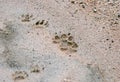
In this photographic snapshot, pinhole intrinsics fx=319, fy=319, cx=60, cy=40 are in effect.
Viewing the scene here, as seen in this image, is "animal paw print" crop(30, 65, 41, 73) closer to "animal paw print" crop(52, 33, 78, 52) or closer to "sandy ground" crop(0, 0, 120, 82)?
"sandy ground" crop(0, 0, 120, 82)

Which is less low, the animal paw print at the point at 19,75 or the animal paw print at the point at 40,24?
the animal paw print at the point at 40,24

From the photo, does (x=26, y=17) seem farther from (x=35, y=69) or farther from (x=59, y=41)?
(x=35, y=69)

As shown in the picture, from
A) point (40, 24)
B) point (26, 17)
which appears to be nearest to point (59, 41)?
point (40, 24)

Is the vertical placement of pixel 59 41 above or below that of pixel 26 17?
below

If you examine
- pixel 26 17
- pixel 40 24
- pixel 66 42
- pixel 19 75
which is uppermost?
pixel 26 17

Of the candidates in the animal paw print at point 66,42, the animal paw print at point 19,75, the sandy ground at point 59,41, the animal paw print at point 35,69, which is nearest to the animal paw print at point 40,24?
the sandy ground at point 59,41

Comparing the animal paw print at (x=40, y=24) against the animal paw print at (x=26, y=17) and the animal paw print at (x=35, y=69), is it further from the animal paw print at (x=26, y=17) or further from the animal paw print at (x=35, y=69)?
the animal paw print at (x=35, y=69)

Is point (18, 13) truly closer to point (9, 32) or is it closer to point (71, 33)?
point (9, 32)

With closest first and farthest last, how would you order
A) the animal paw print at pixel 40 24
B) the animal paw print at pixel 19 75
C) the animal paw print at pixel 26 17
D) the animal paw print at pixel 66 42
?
the animal paw print at pixel 19 75 < the animal paw print at pixel 66 42 < the animal paw print at pixel 40 24 < the animal paw print at pixel 26 17
